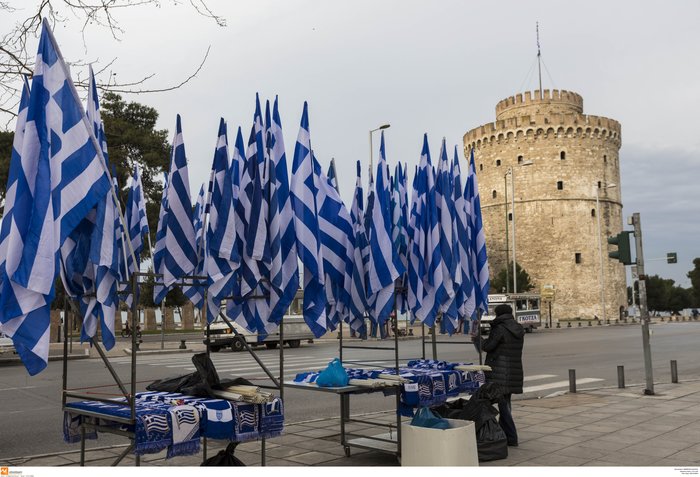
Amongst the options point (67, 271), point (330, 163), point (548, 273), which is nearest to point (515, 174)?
point (548, 273)

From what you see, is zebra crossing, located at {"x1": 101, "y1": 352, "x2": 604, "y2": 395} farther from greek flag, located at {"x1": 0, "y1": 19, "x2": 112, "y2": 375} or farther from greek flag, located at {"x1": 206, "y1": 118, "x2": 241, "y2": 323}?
greek flag, located at {"x1": 0, "y1": 19, "x2": 112, "y2": 375}

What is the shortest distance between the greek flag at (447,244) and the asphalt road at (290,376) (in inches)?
39.2

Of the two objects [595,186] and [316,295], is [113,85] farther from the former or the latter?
[595,186]

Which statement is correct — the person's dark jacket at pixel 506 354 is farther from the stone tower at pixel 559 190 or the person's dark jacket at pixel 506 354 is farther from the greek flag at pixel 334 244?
the stone tower at pixel 559 190

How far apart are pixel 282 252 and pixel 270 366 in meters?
13.2

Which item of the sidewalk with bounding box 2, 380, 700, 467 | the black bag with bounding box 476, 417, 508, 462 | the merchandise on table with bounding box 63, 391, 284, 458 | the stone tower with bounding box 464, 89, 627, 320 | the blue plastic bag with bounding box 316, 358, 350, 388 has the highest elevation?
the stone tower with bounding box 464, 89, 627, 320

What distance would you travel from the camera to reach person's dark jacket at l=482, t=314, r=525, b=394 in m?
8.38

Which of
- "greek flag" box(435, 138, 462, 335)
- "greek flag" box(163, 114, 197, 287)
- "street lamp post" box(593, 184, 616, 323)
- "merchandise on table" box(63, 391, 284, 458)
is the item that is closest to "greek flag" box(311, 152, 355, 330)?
"greek flag" box(435, 138, 462, 335)

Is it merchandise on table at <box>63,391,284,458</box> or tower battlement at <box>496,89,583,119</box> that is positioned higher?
tower battlement at <box>496,89,583,119</box>

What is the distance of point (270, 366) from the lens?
63.6 feet

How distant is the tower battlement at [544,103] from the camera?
218ft

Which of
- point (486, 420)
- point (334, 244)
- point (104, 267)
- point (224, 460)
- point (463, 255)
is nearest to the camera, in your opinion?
point (104, 267)

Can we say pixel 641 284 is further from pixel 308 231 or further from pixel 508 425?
pixel 308 231

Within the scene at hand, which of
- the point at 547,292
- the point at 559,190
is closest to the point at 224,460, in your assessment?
the point at 547,292
